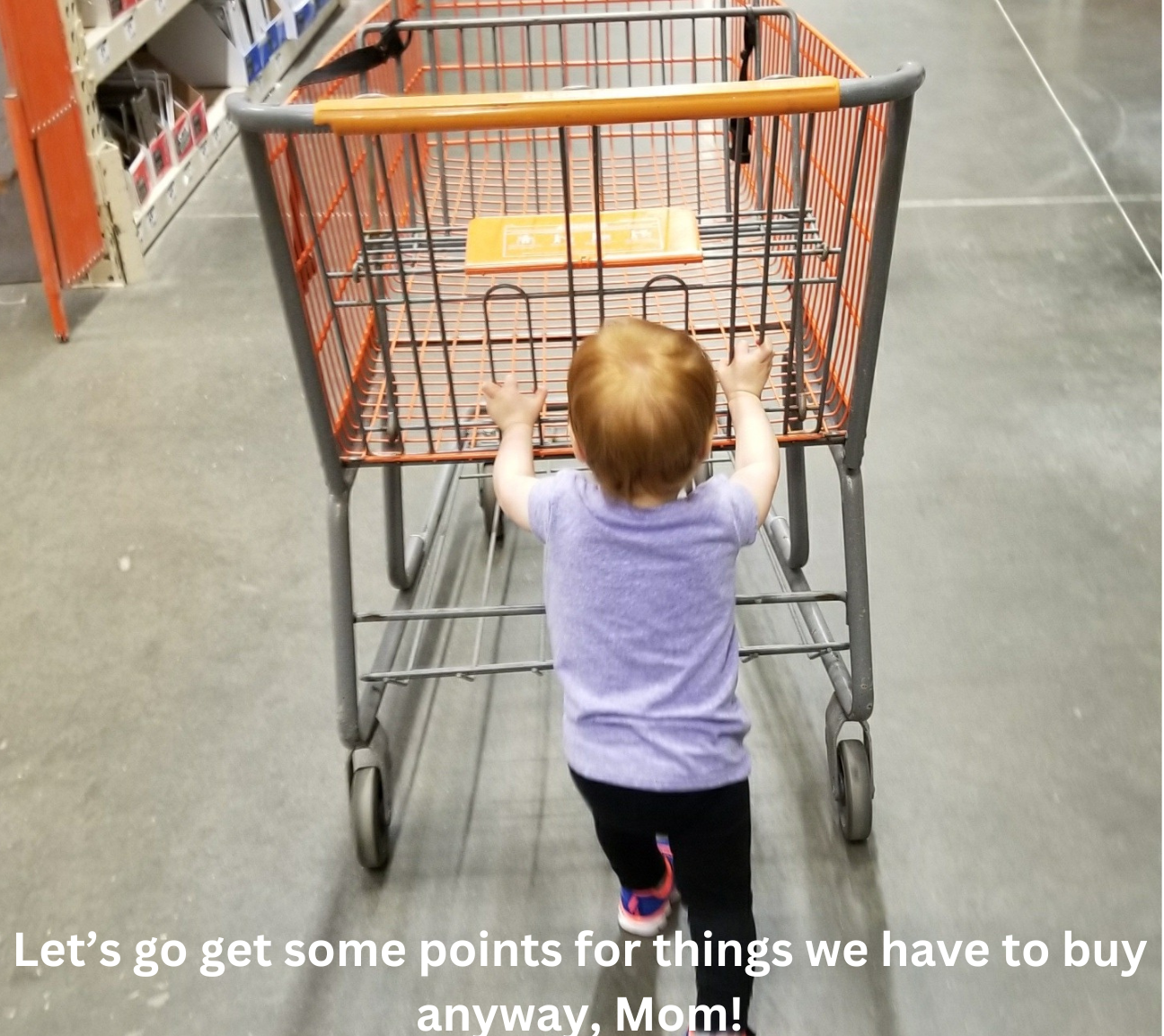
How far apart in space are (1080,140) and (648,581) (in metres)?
3.56

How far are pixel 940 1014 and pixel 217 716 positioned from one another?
120 centimetres

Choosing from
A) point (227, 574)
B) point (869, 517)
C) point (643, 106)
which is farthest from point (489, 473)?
point (643, 106)

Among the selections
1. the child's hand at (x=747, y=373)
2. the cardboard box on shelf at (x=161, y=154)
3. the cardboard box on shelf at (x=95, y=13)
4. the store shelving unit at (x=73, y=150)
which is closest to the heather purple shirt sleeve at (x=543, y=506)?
the child's hand at (x=747, y=373)

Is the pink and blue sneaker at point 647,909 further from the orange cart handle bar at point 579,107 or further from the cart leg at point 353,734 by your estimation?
the orange cart handle bar at point 579,107

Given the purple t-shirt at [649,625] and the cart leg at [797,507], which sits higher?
the purple t-shirt at [649,625]

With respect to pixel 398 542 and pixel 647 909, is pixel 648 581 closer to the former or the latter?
pixel 647 909

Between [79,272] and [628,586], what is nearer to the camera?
[628,586]

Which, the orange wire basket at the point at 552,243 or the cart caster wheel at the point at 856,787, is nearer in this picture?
the orange wire basket at the point at 552,243

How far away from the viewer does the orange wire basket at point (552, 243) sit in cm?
120

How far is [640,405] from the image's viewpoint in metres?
1.12

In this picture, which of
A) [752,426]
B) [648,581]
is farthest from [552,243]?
[648,581]

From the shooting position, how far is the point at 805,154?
1211 millimetres

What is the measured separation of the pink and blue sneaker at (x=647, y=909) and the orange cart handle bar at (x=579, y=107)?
3.12 feet

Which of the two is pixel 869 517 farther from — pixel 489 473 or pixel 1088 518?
pixel 489 473
